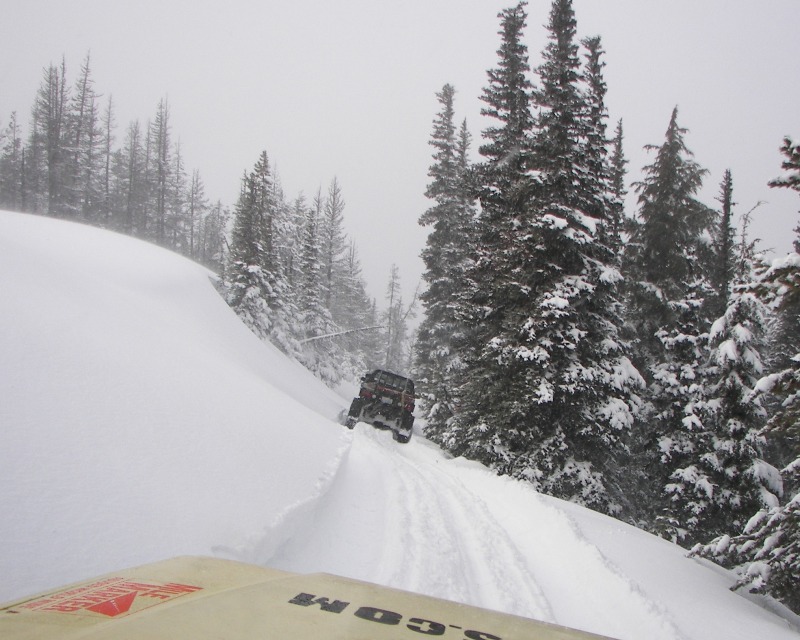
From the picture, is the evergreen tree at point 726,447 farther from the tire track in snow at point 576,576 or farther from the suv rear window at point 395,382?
the suv rear window at point 395,382

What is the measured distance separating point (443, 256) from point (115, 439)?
709 inches

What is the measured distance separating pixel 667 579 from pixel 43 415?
7374 millimetres

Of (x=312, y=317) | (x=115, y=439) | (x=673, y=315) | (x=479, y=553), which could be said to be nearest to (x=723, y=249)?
(x=673, y=315)

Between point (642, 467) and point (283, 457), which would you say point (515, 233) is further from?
point (642, 467)

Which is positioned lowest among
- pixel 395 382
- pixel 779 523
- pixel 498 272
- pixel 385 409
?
pixel 779 523

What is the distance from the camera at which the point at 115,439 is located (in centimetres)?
441

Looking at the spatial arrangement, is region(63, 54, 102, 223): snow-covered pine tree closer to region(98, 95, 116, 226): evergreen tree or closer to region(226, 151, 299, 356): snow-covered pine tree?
region(98, 95, 116, 226): evergreen tree

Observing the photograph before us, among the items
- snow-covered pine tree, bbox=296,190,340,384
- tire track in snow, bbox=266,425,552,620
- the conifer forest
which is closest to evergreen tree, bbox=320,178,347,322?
snow-covered pine tree, bbox=296,190,340,384

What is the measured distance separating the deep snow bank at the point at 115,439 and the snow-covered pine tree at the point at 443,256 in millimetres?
11777

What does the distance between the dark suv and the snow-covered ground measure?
7.00 meters

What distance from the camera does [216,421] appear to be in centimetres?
623

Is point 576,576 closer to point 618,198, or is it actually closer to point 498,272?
point 498,272

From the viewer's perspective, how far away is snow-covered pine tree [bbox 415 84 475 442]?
20812mm

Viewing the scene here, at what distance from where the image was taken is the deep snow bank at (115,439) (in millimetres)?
3289
